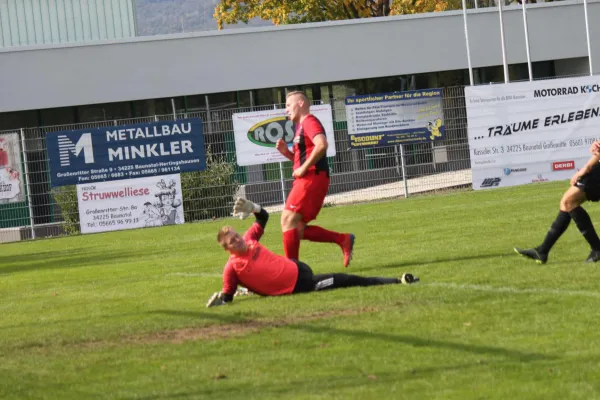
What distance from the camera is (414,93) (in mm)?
28000

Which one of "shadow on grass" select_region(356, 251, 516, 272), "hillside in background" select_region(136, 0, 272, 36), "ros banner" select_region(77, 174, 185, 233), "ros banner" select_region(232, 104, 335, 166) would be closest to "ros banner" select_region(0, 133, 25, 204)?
"ros banner" select_region(77, 174, 185, 233)

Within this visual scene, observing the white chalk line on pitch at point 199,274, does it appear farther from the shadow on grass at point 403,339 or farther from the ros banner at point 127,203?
the ros banner at point 127,203

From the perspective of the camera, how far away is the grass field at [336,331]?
6.73m

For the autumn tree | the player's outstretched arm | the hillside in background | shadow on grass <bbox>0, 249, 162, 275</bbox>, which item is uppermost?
the hillside in background

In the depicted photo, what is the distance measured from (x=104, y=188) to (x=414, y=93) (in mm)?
7546

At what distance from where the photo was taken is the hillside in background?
109 meters

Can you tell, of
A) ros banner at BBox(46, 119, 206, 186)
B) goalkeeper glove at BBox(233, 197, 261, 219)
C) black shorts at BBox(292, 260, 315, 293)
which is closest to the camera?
black shorts at BBox(292, 260, 315, 293)

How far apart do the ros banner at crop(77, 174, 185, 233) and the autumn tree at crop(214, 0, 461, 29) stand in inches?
1045

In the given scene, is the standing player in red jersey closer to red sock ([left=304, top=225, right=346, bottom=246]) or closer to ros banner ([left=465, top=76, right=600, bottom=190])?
red sock ([left=304, top=225, right=346, bottom=246])

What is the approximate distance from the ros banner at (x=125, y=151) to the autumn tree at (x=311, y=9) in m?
25.9

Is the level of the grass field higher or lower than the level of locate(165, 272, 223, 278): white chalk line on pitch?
lower

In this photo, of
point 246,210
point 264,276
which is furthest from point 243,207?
point 264,276

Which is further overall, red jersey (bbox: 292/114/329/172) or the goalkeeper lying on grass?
red jersey (bbox: 292/114/329/172)

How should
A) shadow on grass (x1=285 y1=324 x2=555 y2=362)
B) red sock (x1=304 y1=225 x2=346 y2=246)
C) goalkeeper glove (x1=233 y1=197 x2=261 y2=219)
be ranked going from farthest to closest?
red sock (x1=304 y1=225 x2=346 y2=246)
goalkeeper glove (x1=233 y1=197 x2=261 y2=219)
shadow on grass (x1=285 y1=324 x2=555 y2=362)
